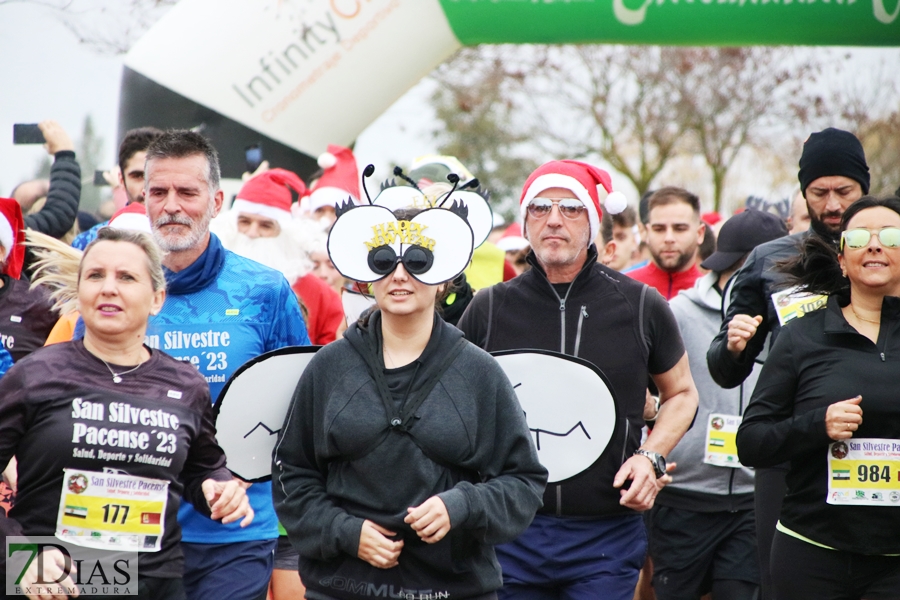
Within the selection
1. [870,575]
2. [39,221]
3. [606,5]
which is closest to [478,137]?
[606,5]

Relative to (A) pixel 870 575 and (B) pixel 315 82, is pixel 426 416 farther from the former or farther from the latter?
(B) pixel 315 82

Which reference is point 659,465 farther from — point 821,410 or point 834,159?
point 834,159

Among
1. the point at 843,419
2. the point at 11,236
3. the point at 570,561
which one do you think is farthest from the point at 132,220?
the point at 843,419

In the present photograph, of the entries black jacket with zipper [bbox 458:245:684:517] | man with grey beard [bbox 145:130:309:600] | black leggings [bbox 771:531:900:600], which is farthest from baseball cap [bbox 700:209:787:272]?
man with grey beard [bbox 145:130:309:600]

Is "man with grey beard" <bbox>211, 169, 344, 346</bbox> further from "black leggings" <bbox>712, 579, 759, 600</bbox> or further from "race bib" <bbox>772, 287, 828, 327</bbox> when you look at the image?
"race bib" <bbox>772, 287, 828, 327</bbox>

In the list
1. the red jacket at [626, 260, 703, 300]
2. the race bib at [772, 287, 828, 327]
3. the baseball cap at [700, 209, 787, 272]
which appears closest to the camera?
the race bib at [772, 287, 828, 327]

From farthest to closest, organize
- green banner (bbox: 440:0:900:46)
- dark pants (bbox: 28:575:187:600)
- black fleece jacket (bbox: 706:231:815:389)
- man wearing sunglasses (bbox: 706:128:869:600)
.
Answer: green banner (bbox: 440:0:900:46) → man wearing sunglasses (bbox: 706:128:869:600) → black fleece jacket (bbox: 706:231:815:389) → dark pants (bbox: 28:575:187:600)

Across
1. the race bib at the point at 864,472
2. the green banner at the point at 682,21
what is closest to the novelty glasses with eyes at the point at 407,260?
the race bib at the point at 864,472

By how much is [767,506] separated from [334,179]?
4794 millimetres

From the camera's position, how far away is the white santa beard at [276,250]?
6480 mm

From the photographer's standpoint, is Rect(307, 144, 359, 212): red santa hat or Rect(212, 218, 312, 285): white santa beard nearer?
Rect(212, 218, 312, 285): white santa beard

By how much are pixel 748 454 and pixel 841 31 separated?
273 inches

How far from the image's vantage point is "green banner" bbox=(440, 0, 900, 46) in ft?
32.4

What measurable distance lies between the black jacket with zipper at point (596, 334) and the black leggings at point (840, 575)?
67 cm
